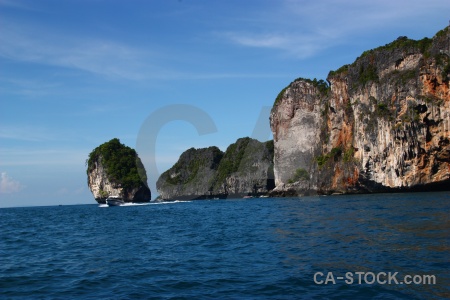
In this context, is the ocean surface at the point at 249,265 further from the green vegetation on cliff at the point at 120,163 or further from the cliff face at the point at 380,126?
the green vegetation on cliff at the point at 120,163

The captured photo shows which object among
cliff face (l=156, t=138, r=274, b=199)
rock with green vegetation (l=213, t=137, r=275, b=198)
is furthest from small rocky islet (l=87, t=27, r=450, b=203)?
cliff face (l=156, t=138, r=274, b=199)

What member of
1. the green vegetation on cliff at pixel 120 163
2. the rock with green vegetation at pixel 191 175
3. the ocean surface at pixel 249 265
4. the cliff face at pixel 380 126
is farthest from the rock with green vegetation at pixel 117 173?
the ocean surface at pixel 249 265

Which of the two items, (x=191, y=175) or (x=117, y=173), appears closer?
(x=117, y=173)

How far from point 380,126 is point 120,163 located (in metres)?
85.4

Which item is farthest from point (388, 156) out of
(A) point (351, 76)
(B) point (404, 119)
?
(A) point (351, 76)

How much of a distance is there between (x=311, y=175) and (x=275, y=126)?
2577 centimetres

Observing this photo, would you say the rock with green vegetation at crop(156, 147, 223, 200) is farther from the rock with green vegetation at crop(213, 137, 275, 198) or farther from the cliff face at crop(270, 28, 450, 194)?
the cliff face at crop(270, 28, 450, 194)

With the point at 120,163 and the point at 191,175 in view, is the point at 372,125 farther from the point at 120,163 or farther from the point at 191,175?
the point at 191,175

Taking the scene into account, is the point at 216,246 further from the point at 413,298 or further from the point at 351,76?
the point at 351,76

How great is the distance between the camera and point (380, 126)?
248ft

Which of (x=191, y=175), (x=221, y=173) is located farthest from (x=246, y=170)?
(x=191, y=175)

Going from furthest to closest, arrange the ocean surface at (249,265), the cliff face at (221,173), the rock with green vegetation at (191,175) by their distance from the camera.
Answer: the rock with green vegetation at (191,175) < the cliff face at (221,173) < the ocean surface at (249,265)

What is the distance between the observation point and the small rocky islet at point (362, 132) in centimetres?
6662

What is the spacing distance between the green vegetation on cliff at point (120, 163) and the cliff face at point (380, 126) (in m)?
49.6
